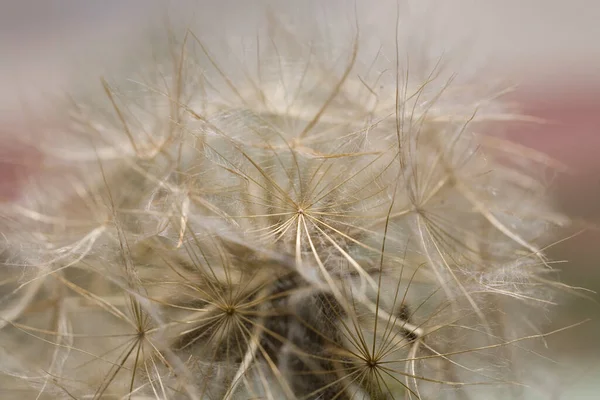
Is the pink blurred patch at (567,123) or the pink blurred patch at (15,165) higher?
the pink blurred patch at (15,165)

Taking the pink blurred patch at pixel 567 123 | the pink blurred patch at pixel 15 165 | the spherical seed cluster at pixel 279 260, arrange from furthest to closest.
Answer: the pink blurred patch at pixel 567 123 < the pink blurred patch at pixel 15 165 < the spherical seed cluster at pixel 279 260

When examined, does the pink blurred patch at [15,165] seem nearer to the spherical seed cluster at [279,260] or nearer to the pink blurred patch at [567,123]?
the spherical seed cluster at [279,260]

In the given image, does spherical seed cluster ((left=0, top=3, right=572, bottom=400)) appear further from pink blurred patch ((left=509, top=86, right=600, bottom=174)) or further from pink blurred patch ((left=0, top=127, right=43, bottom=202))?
pink blurred patch ((left=509, top=86, right=600, bottom=174))

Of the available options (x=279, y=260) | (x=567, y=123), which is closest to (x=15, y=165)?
(x=279, y=260)

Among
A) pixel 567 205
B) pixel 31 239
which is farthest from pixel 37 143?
pixel 567 205

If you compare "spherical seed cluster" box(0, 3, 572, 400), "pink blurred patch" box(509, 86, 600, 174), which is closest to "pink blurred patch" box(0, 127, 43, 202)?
"spherical seed cluster" box(0, 3, 572, 400)

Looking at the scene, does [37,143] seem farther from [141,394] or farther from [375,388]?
[375,388]

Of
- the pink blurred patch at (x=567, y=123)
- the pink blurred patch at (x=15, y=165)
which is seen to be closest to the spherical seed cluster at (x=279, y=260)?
the pink blurred patch at (x=15, y=165)

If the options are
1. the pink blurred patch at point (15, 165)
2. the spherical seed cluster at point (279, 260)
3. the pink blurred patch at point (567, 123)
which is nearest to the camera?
the spherical seed cluster at point (279, 260)

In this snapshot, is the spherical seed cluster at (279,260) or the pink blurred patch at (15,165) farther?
the pink blurred patch at (15,165)
